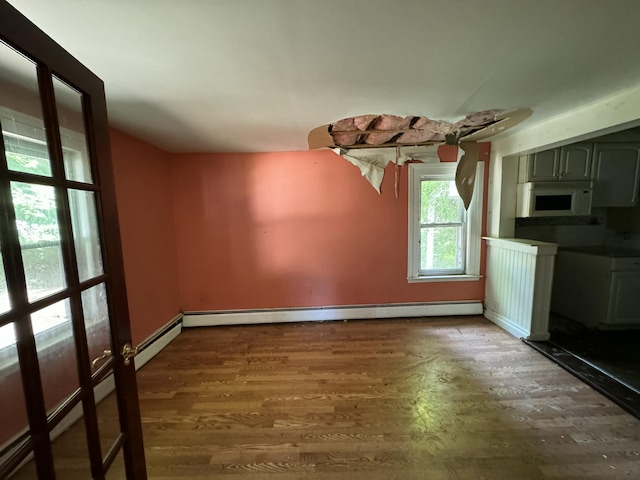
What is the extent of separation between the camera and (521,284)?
8.48ft

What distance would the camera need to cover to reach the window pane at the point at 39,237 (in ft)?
2.45

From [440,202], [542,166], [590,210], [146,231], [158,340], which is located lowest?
[158,340]

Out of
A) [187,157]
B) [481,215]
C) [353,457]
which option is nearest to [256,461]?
[353,457]

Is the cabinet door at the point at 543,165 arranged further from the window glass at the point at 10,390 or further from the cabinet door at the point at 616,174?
the window glass at the point at 10,390

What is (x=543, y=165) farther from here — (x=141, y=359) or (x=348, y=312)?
(x=141, y=359)

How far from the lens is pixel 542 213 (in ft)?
9.07

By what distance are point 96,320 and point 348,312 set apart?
8.30 feet

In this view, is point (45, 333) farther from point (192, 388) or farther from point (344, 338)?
point (344, 338)

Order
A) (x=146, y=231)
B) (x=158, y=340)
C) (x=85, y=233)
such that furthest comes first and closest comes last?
(x=158, y=340)
(x=146, y=231)
(x=85, y=233)

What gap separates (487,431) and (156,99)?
291 cm

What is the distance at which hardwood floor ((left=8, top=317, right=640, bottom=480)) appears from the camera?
1.37 m

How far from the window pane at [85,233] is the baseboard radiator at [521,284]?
10.6 feet

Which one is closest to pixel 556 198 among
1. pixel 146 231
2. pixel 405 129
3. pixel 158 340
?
pixel 405 129

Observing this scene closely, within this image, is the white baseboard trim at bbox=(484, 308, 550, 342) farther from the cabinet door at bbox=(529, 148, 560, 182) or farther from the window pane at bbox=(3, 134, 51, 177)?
the window pane at bbox=(3, 134, 51, 177)
